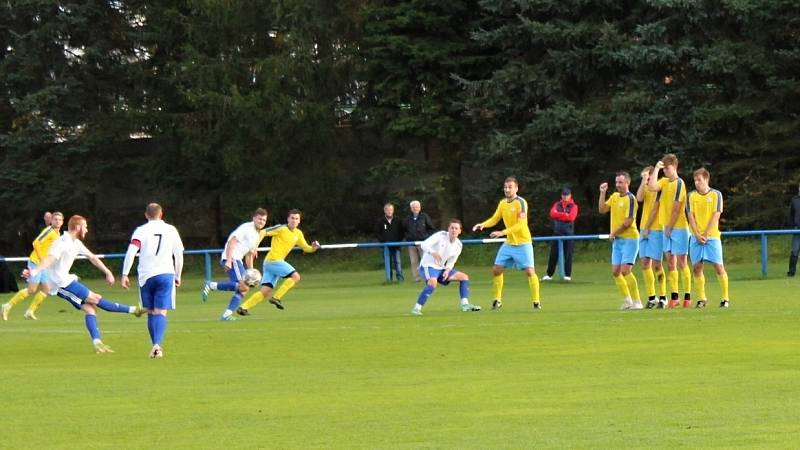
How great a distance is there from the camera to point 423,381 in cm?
1443

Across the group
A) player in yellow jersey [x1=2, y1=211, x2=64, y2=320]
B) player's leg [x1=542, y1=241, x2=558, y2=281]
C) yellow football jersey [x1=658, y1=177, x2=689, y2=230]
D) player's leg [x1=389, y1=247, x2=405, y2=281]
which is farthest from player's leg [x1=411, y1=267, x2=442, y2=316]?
player's leg [x1=389, y1=247, x2=405, y2=281]

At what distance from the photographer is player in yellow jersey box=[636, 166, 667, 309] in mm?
22656

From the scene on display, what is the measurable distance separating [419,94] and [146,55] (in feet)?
35.1

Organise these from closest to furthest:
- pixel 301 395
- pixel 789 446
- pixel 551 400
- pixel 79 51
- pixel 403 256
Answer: pixel 789 446 < pixel 551 400 < pixel 301 395 < pixel 403 256 < pixel 79 51

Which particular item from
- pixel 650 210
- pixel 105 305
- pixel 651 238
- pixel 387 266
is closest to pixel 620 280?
pixel 651 238

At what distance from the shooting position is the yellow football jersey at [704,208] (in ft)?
73.6

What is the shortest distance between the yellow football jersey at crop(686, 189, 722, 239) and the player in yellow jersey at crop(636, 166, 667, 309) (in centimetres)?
47

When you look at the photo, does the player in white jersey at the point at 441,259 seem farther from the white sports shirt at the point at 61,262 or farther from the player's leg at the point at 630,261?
the white sports shirt at the point at 61,262

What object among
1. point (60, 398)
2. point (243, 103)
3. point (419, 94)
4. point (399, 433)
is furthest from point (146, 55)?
point (399, 433)

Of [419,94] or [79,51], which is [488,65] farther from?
[79,51]

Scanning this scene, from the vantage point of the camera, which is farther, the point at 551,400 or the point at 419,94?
the point at 419,94

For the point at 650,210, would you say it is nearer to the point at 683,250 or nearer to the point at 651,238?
the point at 651,238

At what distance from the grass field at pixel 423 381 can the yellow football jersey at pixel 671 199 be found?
1281 millimetres

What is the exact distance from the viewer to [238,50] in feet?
168
